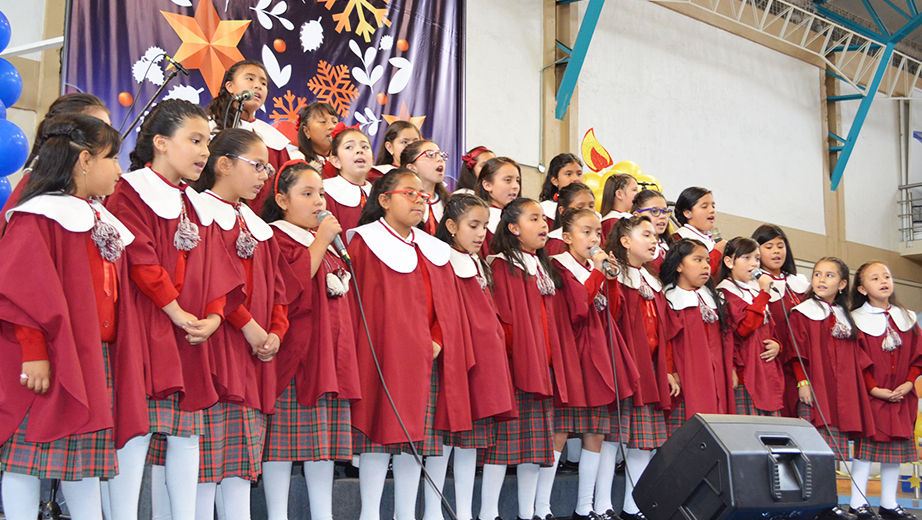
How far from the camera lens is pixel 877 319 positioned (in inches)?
177

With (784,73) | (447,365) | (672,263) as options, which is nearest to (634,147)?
(784,73)

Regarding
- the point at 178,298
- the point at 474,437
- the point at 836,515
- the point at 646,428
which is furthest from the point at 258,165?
the point at 836,515

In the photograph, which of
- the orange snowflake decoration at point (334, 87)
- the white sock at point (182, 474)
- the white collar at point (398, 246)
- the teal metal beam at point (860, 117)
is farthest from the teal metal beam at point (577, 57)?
the white sock at point (182, 474)

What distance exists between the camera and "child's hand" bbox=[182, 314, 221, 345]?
2303 millimetres

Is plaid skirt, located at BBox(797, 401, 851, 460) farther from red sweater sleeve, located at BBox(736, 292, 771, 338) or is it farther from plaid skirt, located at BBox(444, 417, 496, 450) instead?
plaid skirt, located at BBox(444, 417, 496, 450)

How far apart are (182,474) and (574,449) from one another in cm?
231

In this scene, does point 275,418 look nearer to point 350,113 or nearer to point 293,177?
point 293,177

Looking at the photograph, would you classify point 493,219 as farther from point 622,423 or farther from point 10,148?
point 10,148

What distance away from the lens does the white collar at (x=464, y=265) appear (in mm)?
3170

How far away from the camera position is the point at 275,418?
2674mm

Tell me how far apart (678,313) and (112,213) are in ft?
8.50

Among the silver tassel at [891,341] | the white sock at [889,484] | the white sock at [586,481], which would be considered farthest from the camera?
the silver tassel at [891,341]

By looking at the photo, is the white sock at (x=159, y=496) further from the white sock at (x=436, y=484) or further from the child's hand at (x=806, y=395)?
the child's hand at (x=806, y=395)

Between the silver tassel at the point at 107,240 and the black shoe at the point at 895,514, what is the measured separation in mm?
3818
